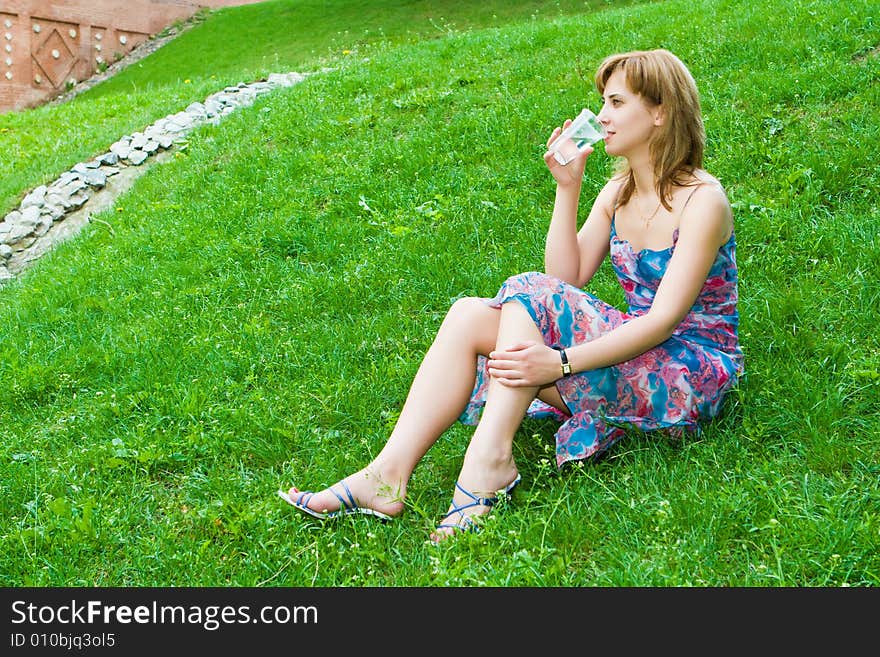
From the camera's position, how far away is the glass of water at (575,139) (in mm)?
3311

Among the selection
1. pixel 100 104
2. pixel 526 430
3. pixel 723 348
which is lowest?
pixel 526 430

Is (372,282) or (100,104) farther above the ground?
(100,104)

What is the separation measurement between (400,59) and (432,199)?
5.02m

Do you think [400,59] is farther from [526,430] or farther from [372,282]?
[526,430]

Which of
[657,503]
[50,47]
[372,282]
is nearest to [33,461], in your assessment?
[372,282]

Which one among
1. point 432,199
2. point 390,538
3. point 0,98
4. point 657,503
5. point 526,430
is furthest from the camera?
point 0,98

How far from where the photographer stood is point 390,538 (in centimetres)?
303

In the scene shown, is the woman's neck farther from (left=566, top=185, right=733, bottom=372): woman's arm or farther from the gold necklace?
(left=566, top=185, right=733, bottom=372): woman's arm

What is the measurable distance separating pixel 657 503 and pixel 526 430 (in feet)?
2.89

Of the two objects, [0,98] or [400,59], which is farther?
[0,98]

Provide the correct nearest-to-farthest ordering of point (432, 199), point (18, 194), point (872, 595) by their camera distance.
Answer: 1. point (872, 595)
2. point (432, 199)
3. point (18, 194)

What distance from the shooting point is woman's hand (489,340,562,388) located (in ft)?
9.46

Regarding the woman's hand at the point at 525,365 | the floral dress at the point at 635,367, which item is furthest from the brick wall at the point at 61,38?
the woman's hand at the point at 525,365

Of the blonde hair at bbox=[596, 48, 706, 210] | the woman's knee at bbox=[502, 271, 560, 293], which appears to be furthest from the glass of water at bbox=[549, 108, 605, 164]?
the woman's knee at bbox=[502, 271, 560, 293]
